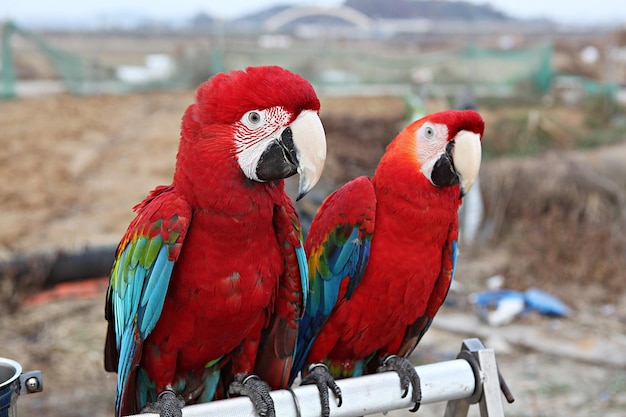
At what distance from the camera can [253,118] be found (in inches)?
65.3

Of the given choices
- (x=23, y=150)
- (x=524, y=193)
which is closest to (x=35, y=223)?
(x=23, y=150)

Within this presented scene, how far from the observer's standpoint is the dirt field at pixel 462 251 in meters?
4.14

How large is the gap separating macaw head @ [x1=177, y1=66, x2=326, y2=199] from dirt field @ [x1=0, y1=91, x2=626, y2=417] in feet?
6.35

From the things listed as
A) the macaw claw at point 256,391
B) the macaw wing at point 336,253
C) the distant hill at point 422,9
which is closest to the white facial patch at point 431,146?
the macaw wing at point 336,253

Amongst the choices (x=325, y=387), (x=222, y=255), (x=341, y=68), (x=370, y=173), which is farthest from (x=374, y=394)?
(x=341, y=68)

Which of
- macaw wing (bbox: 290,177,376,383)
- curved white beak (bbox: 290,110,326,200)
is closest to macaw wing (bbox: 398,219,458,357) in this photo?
macaw wing (bbox: 290,177,376,383)

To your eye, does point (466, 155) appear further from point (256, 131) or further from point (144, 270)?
point (144, 270)

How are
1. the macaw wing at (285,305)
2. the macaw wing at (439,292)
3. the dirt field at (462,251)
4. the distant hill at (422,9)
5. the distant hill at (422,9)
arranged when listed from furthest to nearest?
the distant hill at (422,9) → the distant hill at (422,9) → the dirt field at (462,251) → the macaw wing at (439,292) → the macaw wing at (285,305)

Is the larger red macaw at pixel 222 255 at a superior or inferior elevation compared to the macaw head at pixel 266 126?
inferior

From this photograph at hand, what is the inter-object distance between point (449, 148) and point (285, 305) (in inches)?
27.5

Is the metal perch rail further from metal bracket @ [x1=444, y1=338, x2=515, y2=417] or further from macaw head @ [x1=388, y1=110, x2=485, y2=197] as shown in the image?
macaw head @ [x1=388, y1=110, x2=485, y2=197]

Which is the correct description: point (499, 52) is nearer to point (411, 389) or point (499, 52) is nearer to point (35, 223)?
point (35, 223)

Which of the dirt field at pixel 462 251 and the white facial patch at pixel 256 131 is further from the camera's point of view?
the dirt field at pixel 462 251

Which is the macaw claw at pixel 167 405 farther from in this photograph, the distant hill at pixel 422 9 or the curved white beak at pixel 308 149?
the distant hill at pixel 422 9
